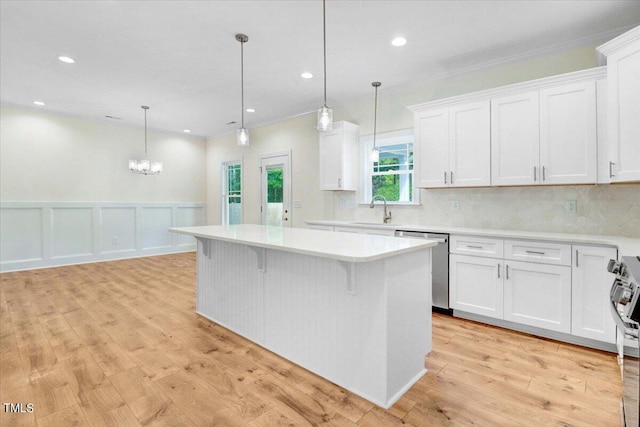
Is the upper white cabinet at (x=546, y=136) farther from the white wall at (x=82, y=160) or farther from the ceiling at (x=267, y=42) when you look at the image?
the white wall at (x=82, y=160)

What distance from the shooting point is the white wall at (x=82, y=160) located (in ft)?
17.5

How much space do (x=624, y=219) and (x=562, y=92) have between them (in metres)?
1.24

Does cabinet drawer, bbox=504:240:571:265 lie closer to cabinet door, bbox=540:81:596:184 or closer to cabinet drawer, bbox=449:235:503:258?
cabinet drawer, bbox=449:235:503:258

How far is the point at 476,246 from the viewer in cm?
311

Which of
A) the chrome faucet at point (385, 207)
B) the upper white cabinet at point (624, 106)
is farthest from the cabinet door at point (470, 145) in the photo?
the chrome faucet at point (385, 207)

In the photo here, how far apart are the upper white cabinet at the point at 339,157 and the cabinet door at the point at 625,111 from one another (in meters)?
2.84

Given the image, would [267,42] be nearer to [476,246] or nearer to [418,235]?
[418,235]

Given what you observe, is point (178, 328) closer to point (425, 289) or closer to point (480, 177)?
point (425, 289)

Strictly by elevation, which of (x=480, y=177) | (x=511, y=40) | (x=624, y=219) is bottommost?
(x=624, y=219)

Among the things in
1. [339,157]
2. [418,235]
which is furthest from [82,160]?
[418,235]

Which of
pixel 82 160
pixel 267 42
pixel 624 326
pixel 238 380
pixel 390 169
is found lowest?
pixel 238 380

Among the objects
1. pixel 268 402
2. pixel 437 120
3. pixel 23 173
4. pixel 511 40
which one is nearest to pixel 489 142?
pixel 437 120

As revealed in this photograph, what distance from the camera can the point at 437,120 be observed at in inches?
142

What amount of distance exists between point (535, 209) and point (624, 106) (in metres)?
1.17
